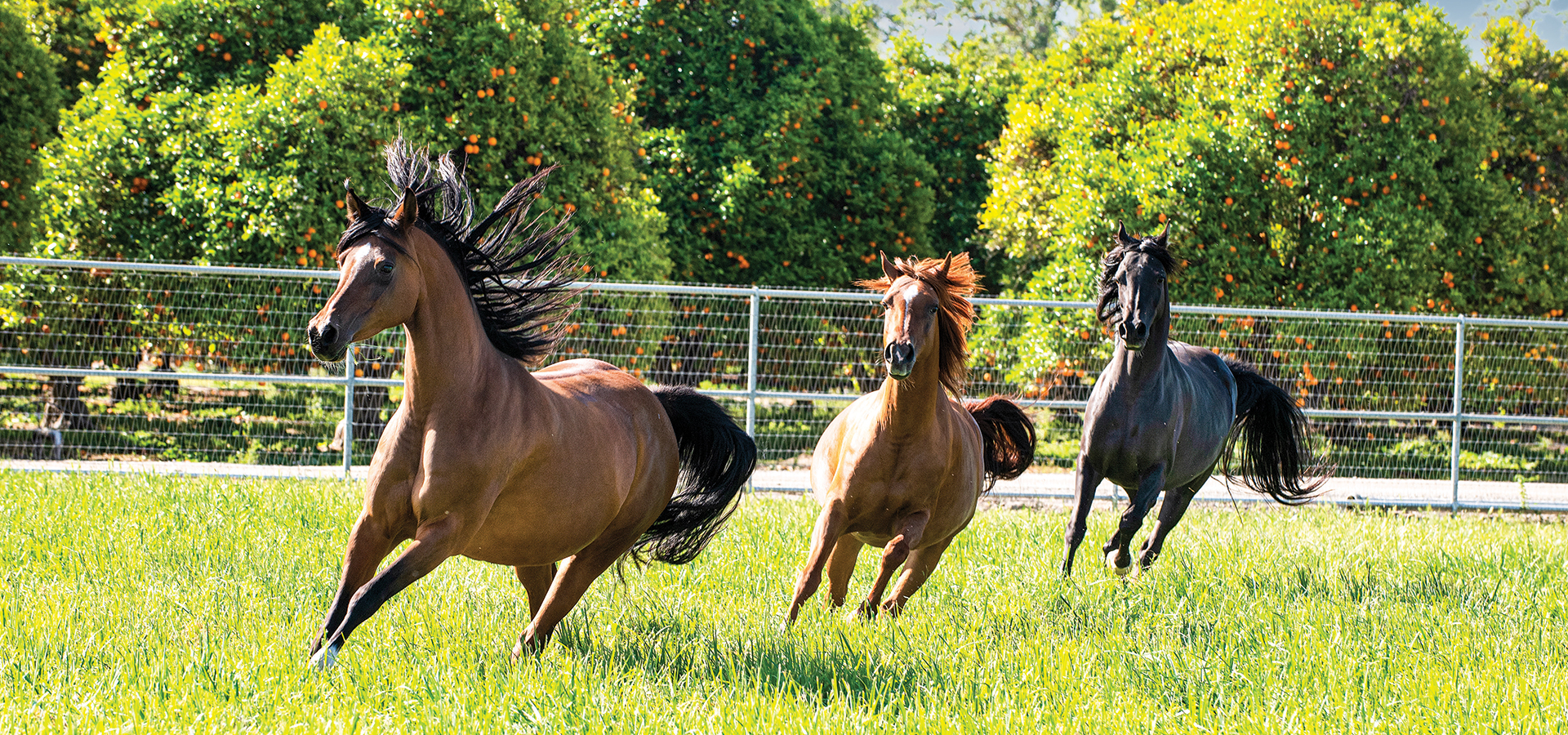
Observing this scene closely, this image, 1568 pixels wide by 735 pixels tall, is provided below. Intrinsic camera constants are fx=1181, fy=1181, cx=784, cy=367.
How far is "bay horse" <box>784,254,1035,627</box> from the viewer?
4.61 metres

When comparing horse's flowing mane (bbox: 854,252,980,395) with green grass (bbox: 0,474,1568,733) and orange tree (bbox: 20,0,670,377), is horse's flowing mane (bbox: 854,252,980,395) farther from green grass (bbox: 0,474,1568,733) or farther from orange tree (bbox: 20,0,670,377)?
orange tree (bbox: 20,0,670,377)

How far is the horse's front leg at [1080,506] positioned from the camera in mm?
5816

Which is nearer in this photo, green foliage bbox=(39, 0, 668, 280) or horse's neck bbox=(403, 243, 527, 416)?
horse's neck bbox=(403, 243, 527, 416)

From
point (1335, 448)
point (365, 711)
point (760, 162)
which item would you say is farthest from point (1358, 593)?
point (760, 162)

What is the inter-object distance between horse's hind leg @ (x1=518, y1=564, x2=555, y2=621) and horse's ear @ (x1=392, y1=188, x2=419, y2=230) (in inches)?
58.6

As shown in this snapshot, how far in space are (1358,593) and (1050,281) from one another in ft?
22.4

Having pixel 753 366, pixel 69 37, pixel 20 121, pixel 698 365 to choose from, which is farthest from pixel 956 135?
pixel 20 121

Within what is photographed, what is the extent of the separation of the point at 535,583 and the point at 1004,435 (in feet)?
8.88

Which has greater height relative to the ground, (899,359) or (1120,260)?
(1120,260)

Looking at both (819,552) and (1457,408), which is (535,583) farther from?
(1457,408)

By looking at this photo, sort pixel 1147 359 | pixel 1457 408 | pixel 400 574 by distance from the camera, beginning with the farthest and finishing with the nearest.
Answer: pixel 1457 408 → pixel 1147 359 → pixel 400 574

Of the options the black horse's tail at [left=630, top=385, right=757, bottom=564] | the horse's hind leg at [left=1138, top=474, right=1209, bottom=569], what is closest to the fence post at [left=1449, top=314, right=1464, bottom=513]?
the horse's hind leg at [left=1138, top=474, right=1209, bottom=569]

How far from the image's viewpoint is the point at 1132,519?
5.85m

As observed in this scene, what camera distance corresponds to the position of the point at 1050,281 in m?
12.4
